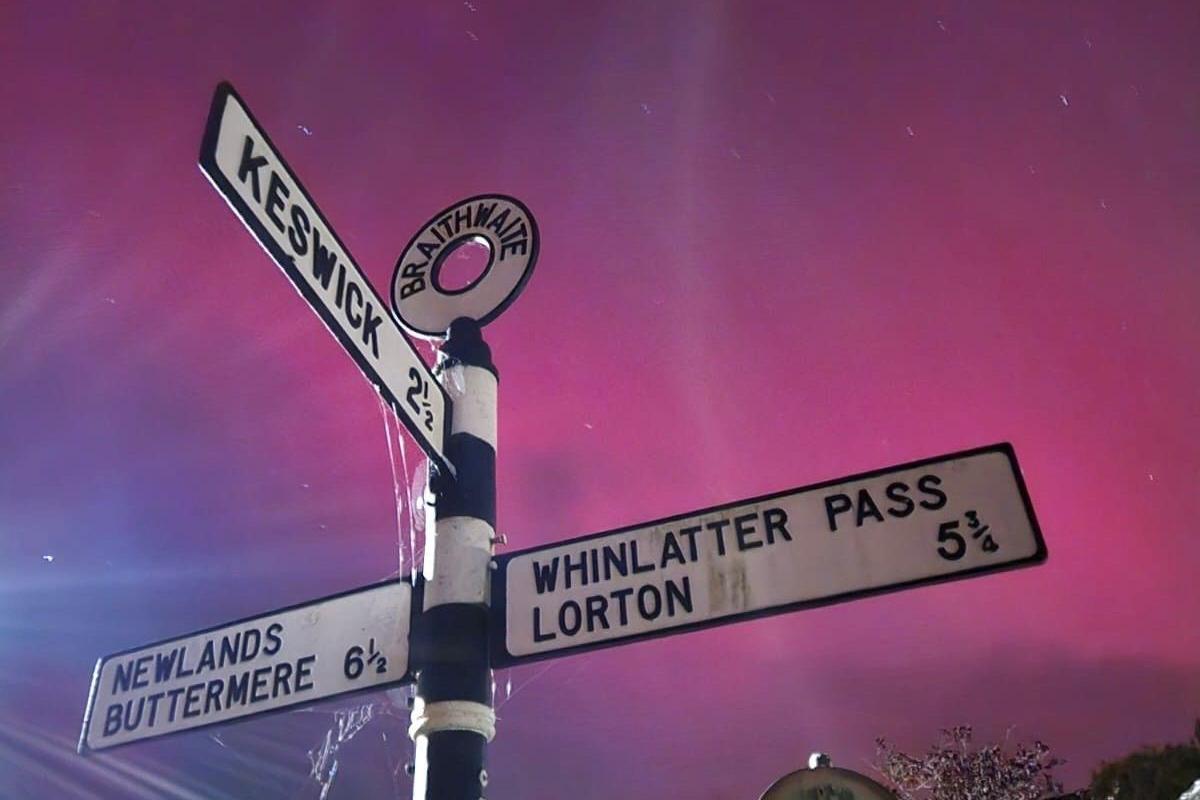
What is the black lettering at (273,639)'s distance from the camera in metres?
2.55

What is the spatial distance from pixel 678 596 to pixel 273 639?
1.09 m

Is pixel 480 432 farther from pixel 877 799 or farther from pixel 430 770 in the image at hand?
pixel 877 799

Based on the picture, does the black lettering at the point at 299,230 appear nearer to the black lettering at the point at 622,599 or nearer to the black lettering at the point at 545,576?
the black lettering at the point at 545,576

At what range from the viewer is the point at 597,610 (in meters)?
2.37

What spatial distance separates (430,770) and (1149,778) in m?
12.3

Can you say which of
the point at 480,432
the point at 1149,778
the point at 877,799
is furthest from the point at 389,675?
the point at 1149,778

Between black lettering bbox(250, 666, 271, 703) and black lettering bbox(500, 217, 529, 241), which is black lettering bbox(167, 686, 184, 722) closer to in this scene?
black lettering bbox(250, 666, 271, 703)

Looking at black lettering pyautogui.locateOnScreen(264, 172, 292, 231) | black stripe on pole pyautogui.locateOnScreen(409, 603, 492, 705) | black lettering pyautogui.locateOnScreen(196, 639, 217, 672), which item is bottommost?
black stripe on pole pyautogui.locateOnScreen(409, 603, 492, 705)

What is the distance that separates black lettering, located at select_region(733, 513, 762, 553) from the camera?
2.37 m

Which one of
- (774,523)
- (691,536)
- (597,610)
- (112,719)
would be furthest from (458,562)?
(112,719)

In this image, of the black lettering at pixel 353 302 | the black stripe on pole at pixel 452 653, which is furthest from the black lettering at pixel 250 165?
the black stripe on pole at pixel 452 653

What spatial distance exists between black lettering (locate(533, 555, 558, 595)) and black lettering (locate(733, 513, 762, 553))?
0.47 meters

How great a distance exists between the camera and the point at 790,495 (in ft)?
7.97

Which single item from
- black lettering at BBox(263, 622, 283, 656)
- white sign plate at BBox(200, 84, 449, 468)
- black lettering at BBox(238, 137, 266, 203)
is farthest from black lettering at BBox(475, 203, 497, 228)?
black lettering at BBox(263, 622, 283, 656)
